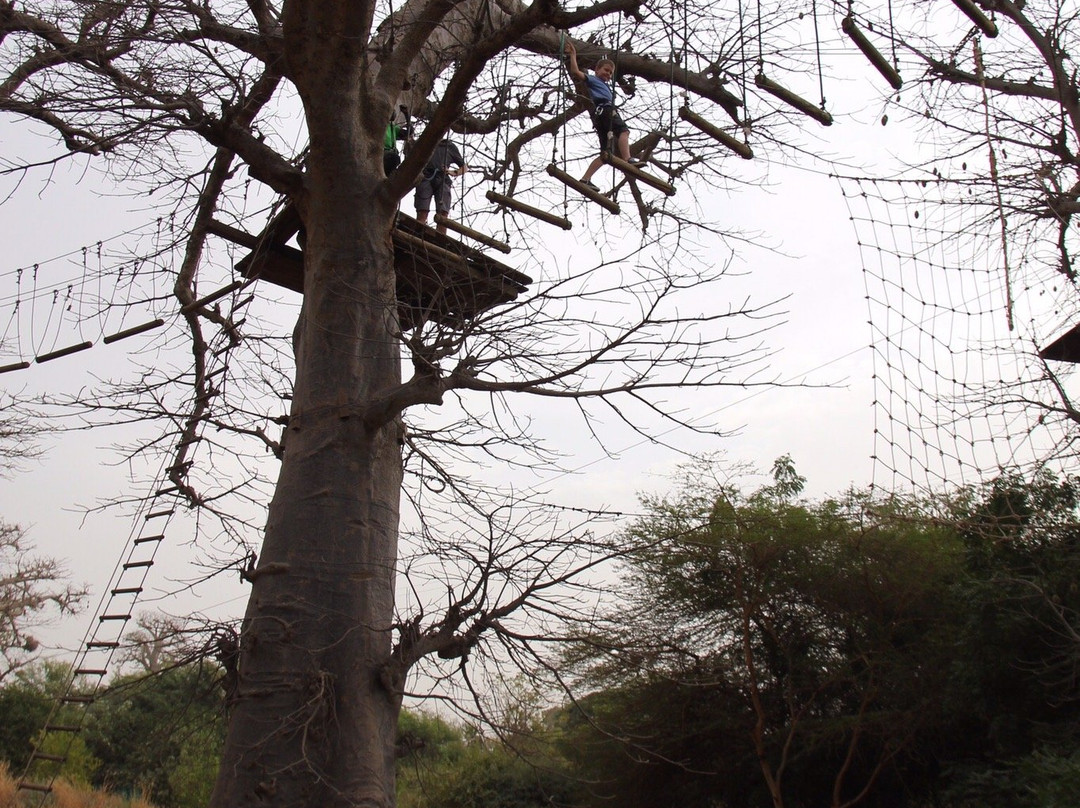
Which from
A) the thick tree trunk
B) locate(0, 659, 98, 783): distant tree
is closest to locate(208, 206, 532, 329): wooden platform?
the thick tree trunk

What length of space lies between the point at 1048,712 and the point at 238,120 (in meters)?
8.96

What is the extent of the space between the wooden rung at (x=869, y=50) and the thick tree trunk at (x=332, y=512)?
2342 millimetres

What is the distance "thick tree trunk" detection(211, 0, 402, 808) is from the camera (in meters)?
3.57

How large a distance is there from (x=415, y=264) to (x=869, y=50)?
268cm

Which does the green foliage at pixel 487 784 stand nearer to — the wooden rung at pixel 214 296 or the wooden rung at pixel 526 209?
the wooden rung at pixel 214 296

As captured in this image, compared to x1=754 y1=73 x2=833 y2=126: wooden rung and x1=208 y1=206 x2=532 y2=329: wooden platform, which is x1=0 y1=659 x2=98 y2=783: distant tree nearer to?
x1=208 y1=206 x2=532 y2=329: wooden platform

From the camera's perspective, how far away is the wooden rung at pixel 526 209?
15.9 ft

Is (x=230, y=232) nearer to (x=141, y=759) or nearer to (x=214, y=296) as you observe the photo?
(x=214, y=296)

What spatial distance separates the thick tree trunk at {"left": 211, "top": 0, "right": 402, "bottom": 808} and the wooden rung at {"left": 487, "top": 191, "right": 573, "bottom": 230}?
596mm

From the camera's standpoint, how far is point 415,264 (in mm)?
5309

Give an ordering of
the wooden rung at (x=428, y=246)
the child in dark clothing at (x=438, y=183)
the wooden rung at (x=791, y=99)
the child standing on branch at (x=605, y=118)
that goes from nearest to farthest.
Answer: the wooden rung at (x=791, y=99) → the wooden rung at (x=428, y=246) → the child standing on branch at (x=605, y=118) → the child in dark clothing at (x=438, y=183)

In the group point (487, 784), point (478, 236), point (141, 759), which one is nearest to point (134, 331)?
point (478, 236)

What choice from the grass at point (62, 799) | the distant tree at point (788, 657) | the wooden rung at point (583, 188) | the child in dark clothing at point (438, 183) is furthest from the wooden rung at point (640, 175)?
the grass at point (62, 799)

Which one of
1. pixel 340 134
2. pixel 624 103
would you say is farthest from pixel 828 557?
pixel 340 134
